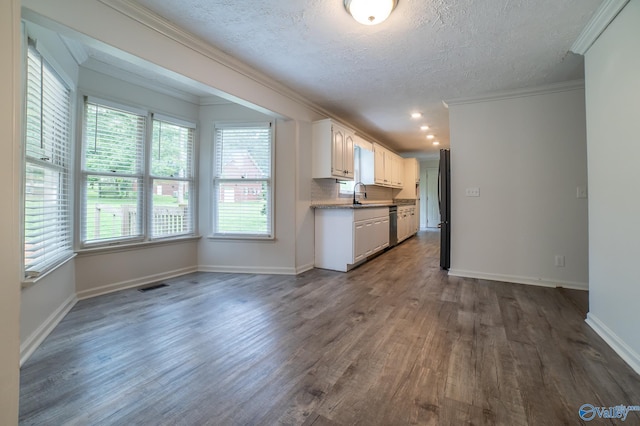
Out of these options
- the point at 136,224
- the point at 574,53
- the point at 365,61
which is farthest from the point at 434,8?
the point at 136,224

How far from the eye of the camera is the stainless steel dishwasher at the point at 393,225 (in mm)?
5912

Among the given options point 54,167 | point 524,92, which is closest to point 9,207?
point 54,167

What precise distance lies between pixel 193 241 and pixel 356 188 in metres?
3.44

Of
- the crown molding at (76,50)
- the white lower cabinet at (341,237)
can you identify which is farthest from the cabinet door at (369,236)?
the crown molding at (76,50)

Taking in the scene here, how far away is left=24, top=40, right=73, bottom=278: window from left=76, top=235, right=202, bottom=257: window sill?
17 cm

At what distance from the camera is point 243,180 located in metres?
4.07

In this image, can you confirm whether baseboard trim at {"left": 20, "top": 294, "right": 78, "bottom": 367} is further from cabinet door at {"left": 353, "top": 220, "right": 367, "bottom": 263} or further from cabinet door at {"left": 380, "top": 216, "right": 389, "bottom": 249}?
cabinet door at {"left": 380, "top": 216, "right": 389, "bottom": 249}

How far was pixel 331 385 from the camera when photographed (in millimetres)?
1593

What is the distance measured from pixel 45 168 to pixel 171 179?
1.45m

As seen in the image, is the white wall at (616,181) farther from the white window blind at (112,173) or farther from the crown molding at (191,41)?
the white window blind at (112,173)

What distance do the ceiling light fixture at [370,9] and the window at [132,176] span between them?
281cm

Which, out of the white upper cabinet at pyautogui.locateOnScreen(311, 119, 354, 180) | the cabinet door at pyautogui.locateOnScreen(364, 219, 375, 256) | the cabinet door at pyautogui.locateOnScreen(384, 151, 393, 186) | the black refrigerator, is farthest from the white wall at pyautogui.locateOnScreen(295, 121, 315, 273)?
the cabinet door at pyautogui.locateOnScreen(384, 151, 393, 186)

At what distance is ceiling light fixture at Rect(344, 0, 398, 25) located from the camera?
2.02 metres

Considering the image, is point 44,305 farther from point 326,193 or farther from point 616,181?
point 616,181
